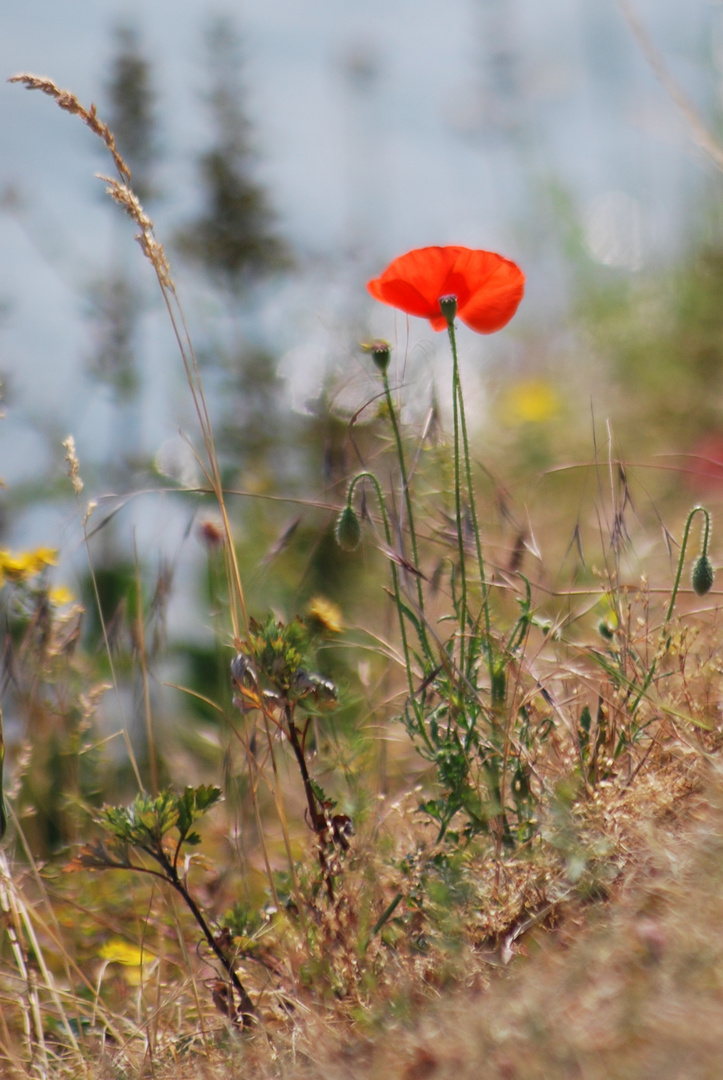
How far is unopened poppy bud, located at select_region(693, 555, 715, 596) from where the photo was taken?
118 cm

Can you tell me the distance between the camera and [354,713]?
2.22 metres

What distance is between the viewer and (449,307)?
1210 millimetres

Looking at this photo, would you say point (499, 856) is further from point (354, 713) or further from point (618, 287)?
point (618, 287)

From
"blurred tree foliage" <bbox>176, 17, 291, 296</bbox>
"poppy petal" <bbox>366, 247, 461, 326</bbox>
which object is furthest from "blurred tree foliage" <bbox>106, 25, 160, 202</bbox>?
"poppy petal" <bbox>366, 247, 461, 326</bbox>

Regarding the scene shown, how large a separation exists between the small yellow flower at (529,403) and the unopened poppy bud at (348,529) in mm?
2188

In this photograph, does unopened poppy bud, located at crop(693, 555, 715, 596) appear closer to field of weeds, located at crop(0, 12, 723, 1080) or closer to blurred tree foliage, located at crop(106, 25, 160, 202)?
field of weeds, located at crop(0, 12, 723, 1080)

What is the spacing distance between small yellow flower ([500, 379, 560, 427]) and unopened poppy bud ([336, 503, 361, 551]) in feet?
7.18

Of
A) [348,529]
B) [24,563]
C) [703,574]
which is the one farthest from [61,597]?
[703,574]

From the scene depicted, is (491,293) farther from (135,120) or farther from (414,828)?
(135,120)

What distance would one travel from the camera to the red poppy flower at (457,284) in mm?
1186

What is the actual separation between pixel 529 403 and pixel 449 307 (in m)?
2.38

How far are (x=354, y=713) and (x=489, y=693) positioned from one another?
102cm

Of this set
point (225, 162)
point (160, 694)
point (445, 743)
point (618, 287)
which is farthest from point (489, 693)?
point (225, 162)

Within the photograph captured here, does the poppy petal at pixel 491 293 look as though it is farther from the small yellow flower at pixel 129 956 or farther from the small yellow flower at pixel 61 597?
the small yellow flower at pixel 129 956
